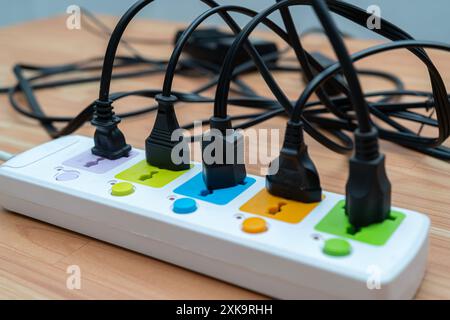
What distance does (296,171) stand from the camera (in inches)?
14.2

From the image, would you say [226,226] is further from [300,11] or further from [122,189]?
[300,11]

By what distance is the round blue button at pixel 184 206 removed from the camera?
1.18 feet

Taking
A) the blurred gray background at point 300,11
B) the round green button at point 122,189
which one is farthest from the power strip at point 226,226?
the blurred gray background at point 300,11

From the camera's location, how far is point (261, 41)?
2.82ft

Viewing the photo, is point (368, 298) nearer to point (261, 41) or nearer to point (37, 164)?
point (37, 164)

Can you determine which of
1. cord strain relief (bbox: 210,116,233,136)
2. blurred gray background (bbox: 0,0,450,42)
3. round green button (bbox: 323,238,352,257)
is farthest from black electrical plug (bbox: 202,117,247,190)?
blurred gray background (bbox: 0,0,450,42)

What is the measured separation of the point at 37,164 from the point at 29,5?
4.51 feet

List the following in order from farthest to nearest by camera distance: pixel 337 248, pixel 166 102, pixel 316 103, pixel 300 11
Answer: pixel 300 11, pixel 316 103, pixel 166 102, pixel 337 248

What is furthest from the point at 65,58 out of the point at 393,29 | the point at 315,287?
the point at 315,287

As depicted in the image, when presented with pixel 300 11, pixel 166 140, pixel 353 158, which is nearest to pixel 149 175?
pixel 166 140

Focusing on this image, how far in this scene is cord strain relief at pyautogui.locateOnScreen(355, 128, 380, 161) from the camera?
0.32 metres

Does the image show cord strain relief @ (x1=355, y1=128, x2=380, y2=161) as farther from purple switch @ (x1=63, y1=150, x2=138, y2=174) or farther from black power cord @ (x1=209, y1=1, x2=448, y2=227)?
purple switch @ (x1=63, y1=150, x2=138, y2=174)

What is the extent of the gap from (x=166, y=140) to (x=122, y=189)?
6 cm

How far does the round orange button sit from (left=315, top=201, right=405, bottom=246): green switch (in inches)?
1.3
